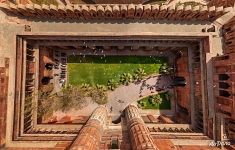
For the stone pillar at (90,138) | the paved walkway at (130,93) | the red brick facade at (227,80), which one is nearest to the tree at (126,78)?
the paved walkway at (130,93)

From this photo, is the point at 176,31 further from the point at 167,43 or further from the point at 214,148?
the point at 214,148

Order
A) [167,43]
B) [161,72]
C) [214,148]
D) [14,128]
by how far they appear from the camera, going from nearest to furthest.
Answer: [214,148] → [14,128] → [167,43] → [161,72]

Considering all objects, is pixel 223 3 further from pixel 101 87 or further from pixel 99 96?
pixel 99 96

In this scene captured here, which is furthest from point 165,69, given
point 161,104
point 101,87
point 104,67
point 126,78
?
point 101,87

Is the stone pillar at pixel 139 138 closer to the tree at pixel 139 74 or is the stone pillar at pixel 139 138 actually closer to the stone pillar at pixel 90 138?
the stone pillar at pixel 90 138

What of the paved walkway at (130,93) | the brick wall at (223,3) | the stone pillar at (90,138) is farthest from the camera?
the paved walkway at (130,93)

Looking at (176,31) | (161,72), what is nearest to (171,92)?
(161,72)

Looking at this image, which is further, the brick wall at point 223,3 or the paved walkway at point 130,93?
the paved walkway at point 130,93
